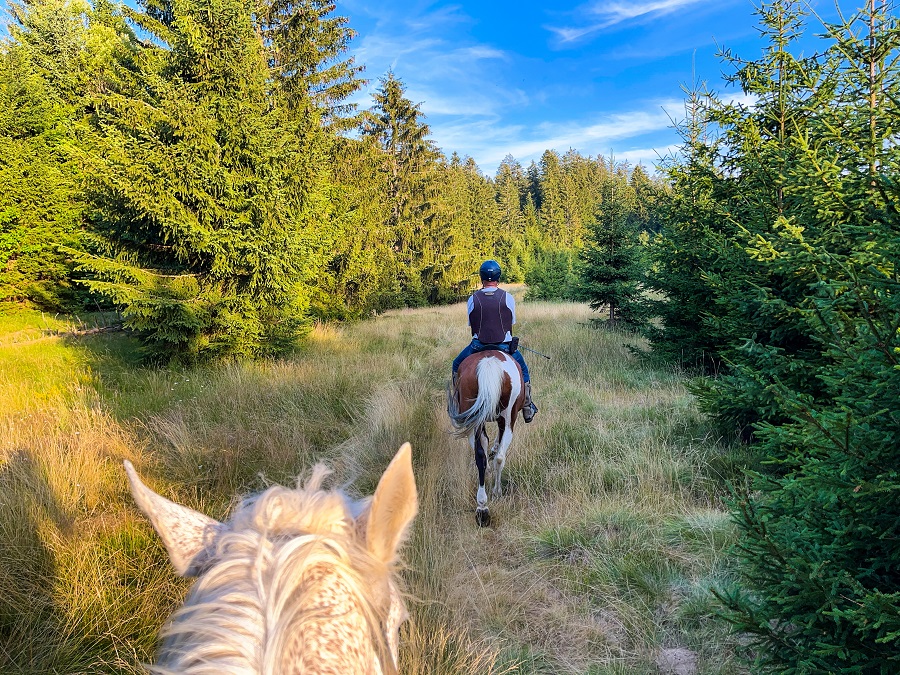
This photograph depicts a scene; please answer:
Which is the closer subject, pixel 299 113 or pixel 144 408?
pixel 144 408

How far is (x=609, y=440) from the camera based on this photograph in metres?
5.61

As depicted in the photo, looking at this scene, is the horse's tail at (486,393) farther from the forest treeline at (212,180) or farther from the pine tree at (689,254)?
the forest treeline at (212,180)

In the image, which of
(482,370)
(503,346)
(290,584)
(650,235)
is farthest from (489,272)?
(650,235)

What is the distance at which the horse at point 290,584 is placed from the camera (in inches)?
31.1

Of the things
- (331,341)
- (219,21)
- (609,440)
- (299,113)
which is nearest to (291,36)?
(299,113)

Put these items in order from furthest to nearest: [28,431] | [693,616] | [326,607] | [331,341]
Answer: [331,341] → [28,431] → [693,616] → [326,607]

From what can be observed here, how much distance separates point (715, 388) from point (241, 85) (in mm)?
10424

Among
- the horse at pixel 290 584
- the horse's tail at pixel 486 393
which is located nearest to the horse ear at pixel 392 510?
the horse at pixel 290 584

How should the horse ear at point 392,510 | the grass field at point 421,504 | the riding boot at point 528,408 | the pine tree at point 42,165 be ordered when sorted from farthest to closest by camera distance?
the pine tree at point 42,165
the riding boot at point 528,408
the grass field at point 421,504
the horse ear at point 392,510

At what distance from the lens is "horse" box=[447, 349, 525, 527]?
4.64m

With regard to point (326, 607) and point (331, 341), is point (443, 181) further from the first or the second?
point (326, 607)

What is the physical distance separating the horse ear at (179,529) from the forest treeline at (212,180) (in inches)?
329

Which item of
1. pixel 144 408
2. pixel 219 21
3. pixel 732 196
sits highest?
pixel 219 21

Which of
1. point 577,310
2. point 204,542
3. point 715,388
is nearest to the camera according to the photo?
point 204,542
